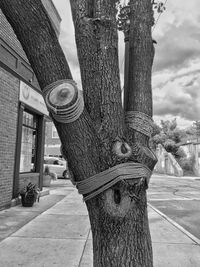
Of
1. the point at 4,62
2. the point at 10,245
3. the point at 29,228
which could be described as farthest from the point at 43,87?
the point at 4,62

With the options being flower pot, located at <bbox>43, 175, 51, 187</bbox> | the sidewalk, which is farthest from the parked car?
the sidewalk

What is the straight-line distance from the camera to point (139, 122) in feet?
6.82

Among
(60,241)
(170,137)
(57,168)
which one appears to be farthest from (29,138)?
(170,137)

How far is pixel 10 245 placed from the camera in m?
4.75

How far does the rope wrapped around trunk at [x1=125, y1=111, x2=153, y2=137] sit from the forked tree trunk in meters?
0.05

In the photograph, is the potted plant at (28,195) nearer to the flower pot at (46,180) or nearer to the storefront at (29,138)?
the storefront at (29,138)

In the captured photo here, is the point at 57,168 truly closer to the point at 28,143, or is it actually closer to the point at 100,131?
the point at 28,143

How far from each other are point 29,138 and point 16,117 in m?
1.87

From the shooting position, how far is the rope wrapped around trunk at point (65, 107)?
1.76 metres

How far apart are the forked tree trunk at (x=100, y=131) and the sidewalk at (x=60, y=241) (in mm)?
2474

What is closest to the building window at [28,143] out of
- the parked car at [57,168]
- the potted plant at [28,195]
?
the potted plant at [28,195]

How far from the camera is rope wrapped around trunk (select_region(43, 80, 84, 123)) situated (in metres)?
1.76

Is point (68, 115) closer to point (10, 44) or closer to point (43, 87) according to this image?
point (43, 87)

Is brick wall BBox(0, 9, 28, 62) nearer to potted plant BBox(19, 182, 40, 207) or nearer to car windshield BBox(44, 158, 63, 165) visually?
potted plant BBox(19, 182, 40, 207)
